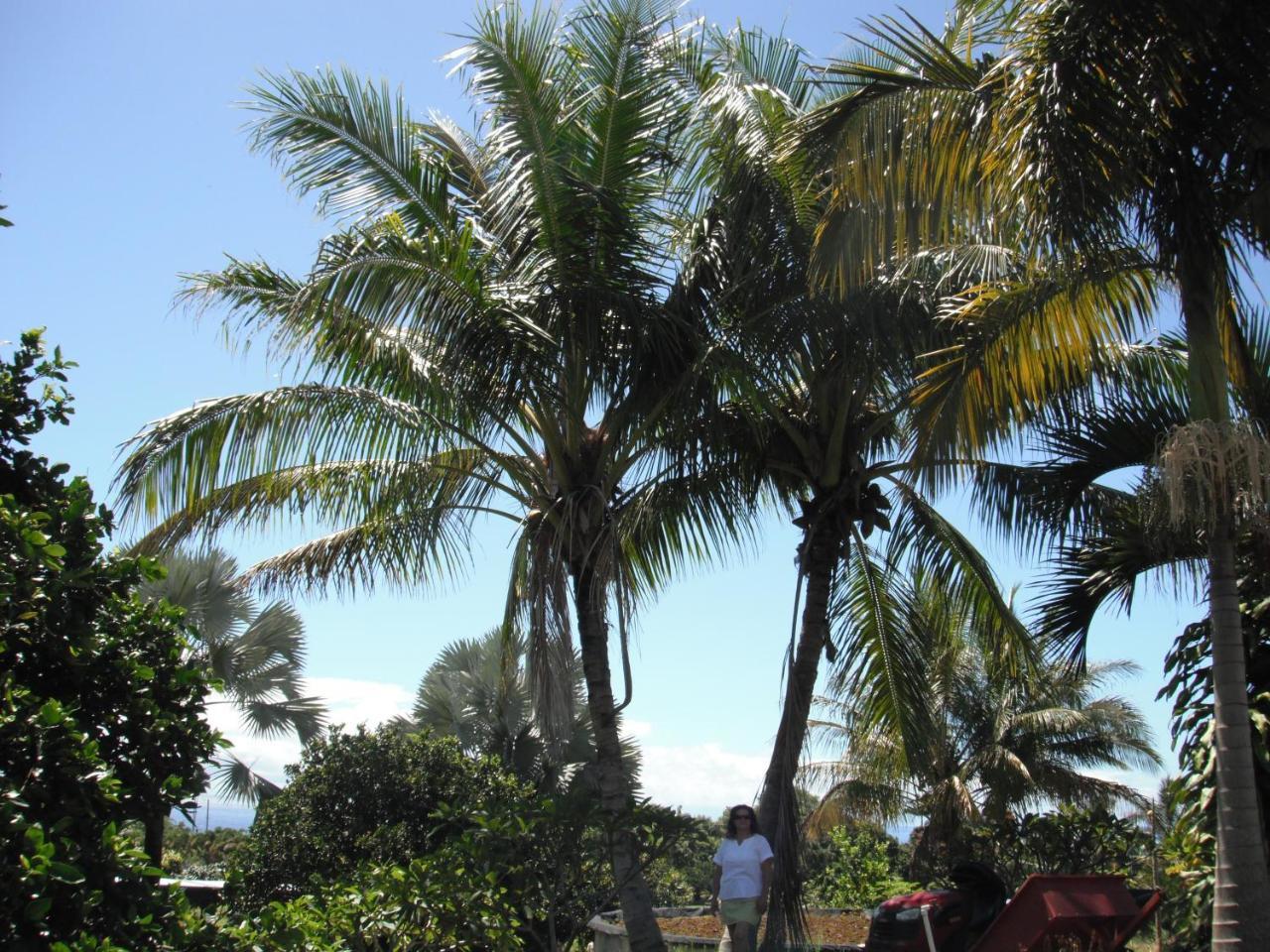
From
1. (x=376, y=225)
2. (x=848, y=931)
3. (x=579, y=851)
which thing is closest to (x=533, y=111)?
(x=376, y=225)

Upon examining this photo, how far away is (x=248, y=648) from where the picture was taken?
19344 mm

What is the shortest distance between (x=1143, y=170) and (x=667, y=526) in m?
5.70

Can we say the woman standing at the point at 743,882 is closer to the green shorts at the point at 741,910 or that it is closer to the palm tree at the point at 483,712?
the green shorts at the point at 741,910

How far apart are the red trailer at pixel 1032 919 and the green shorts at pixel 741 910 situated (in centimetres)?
91

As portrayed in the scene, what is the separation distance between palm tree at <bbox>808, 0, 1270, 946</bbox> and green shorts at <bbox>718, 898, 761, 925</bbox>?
366 cm

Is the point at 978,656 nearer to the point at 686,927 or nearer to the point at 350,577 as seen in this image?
the point at 686,927

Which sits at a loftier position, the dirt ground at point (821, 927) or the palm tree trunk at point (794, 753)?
the palm tree trunk at point (794, 753)

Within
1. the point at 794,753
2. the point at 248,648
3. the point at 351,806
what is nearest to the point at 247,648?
the point at 248,648

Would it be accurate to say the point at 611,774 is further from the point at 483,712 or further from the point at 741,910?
the point at 483,712

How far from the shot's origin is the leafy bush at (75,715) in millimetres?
3799

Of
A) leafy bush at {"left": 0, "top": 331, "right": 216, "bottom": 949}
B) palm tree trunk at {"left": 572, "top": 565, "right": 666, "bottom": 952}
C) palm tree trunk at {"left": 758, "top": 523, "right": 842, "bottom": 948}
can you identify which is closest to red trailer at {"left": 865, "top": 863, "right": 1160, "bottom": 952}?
palm tree trunk at {"left": 758, "top": 523, "right": 842, "bottom": 948}

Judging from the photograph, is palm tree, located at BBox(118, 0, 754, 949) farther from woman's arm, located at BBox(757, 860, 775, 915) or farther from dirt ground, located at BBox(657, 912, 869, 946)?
dirt ground, located at BBox(657, 912, 869, 946)

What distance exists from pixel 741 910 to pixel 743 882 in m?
0.22

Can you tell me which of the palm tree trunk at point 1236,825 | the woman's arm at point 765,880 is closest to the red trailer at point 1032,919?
the woman's arm at point 765,880
